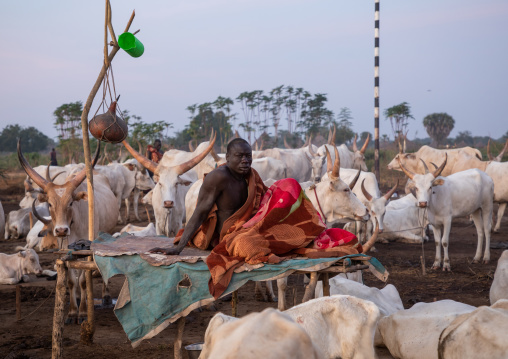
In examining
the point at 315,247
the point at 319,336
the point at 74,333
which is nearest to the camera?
the point at 319,336

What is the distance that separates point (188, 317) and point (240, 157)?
255 cm

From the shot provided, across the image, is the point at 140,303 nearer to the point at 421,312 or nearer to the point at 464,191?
the point at 421,312

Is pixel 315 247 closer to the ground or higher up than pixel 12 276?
higher up

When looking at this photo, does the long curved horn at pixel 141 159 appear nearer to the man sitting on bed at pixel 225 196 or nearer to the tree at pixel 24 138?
the man sitting on bed at pixel 225 196

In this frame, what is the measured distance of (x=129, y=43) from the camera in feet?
19.5

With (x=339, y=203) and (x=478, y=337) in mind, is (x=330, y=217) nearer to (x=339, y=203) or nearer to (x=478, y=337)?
(x=339, y=203)

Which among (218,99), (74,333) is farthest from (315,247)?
(218,99)

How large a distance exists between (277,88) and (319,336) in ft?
116

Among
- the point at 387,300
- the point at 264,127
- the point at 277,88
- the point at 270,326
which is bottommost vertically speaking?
the point at 387,300

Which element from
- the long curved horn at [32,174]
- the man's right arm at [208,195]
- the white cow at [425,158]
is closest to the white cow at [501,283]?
the man's right arm at [208,195]

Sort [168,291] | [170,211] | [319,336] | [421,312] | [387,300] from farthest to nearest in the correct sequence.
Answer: [170,211] < [387,300] < [168,291] < [421,312] < [319,336]

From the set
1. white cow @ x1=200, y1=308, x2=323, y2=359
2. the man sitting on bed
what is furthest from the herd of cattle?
the man sitting on bed

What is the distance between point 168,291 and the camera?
15.6 ft

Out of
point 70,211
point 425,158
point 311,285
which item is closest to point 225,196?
point 311,285
